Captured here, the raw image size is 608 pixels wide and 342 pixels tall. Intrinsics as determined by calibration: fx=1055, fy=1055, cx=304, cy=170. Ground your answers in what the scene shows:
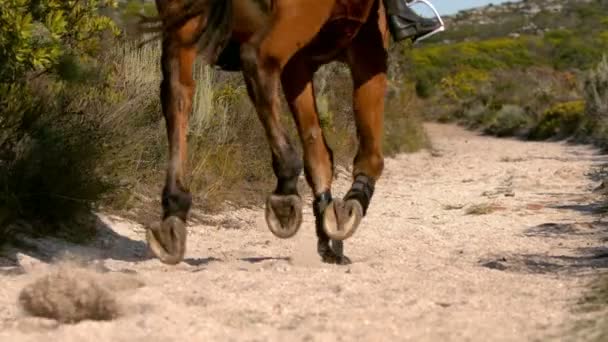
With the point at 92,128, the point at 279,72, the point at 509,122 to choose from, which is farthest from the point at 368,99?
the point at 509,122

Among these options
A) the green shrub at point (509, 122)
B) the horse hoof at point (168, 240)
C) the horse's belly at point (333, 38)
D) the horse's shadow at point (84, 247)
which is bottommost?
the green shrub at point (509, 122)

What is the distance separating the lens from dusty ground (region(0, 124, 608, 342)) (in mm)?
3820

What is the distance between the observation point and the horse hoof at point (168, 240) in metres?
4.73

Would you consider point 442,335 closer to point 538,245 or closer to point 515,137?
point 538,245

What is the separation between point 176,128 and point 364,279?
1.12 metres

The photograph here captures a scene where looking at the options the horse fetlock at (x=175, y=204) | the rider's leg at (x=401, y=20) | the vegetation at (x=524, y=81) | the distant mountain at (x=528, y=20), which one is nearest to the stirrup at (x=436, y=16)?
the rider's leg at (x=401, y=20)

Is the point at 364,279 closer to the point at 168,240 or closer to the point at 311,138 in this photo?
the point at 168,240

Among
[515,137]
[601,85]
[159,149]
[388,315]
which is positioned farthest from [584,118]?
[388,315]

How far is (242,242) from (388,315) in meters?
3.28

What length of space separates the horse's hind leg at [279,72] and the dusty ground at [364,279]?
311mm

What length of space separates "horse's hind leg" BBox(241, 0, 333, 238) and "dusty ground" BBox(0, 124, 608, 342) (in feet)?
1.02

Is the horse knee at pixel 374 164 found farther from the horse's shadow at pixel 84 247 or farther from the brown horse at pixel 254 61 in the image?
the horse's shadow at pixel 84 247

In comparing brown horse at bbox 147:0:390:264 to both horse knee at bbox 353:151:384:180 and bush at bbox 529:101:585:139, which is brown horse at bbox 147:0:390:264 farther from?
bush at bbox 529:101:585:139

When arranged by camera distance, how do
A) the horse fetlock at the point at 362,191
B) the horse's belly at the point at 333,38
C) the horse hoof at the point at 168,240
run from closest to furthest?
the horse hoof at the point at 168,240, the horse's belly at the point at 333,38, the horse fetlock at the point at 362,191
